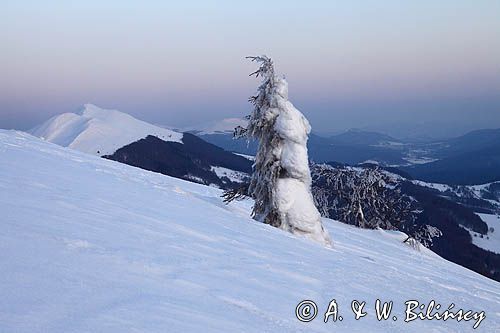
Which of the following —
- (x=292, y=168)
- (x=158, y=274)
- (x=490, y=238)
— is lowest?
(x=490, y=238)

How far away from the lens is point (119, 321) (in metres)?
3.47

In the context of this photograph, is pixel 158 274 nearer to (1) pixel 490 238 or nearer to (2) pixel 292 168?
(2) pixel 292 168

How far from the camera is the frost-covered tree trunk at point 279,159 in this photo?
46.1 ft

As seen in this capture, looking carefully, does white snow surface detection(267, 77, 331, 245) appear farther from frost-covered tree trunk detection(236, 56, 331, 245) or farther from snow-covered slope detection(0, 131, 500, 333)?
snow-covered slope detection(0, 131, 500, 333)

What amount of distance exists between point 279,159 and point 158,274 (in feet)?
33.6

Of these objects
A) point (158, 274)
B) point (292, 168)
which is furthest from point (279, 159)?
point (158, 274)

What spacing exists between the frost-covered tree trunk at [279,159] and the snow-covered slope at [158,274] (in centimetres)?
392

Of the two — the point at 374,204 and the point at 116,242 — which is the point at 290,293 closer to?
the point at 116,242

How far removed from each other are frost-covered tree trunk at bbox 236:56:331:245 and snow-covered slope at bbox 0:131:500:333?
392 cm

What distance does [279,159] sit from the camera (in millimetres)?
14797

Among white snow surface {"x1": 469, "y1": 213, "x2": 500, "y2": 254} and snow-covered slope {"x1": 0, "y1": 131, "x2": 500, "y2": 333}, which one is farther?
white snow surface {"x1": 469, "y1": 213, "x2": 500, "y2": 254}

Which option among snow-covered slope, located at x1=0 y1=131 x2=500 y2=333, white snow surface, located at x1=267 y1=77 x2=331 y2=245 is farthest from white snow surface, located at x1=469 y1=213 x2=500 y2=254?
snow-covered slope, located at x1=0 y1=131 x2=500 y2=333

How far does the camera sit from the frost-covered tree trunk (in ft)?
46.1

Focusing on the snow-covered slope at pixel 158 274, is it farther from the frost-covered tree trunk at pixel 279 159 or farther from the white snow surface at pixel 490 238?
the white snow surface at pixel 490 238
